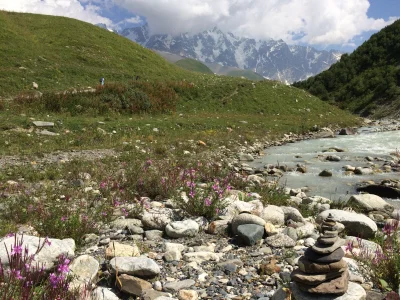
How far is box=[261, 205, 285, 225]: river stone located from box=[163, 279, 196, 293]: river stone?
257cm

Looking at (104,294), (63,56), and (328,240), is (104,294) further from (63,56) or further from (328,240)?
(63,56)

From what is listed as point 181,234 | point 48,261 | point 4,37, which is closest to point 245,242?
point 181,234

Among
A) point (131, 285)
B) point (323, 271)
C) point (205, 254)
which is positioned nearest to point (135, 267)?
point (131, 285)

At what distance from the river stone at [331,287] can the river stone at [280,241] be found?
162 centimetres

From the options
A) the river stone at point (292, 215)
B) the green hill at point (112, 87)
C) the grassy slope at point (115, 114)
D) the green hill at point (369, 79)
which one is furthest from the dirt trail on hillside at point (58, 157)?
the green hill at point (369, 79)

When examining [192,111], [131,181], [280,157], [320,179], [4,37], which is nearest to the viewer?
[131,181]

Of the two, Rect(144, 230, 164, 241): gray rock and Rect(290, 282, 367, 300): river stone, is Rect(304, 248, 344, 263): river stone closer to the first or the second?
Rect(290, 282, 367, 300): river stone

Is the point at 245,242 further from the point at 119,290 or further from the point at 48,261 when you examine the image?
the point at 48,261

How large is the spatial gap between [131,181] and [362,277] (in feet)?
18.4

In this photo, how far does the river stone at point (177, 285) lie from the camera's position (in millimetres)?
3699

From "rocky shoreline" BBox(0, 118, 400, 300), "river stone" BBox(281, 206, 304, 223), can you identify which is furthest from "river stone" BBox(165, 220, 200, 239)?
"river stone" BBox(281, 206, 304, 223)

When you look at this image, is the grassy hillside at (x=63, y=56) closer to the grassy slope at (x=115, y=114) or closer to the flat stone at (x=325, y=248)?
the grassy slope at (x=115, y=114)

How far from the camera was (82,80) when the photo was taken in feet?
100.0

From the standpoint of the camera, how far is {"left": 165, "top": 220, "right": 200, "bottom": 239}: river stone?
5305mm
